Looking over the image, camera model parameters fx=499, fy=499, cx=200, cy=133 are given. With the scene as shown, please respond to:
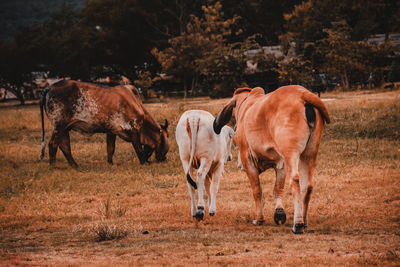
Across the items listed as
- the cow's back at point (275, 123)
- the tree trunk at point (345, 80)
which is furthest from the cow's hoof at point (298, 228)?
the tree trunk at point (345, 80)

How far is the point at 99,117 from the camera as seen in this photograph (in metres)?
13.4

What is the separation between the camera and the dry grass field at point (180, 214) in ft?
16.9

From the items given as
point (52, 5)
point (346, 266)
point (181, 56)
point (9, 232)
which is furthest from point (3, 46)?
point (52, 5)

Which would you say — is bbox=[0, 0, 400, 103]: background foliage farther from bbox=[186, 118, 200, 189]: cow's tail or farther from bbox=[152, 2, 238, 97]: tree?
bbox=[186, 118, 200, 189]: cow's tail

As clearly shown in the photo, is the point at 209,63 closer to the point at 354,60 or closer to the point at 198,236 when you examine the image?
the point at 354,60

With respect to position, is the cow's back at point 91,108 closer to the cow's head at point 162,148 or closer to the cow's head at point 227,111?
the cow's head at point 162,148

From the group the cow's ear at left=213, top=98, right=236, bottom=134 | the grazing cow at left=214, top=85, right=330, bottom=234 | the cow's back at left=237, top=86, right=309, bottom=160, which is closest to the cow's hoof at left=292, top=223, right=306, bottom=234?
the grazing cow at left=214, top=85, right=330, bottom=234

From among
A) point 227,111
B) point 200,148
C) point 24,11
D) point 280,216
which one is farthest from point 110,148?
point 24,11

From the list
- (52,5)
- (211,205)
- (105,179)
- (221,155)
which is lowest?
(105,179)

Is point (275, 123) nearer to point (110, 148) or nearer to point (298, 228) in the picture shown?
point (298, 228)

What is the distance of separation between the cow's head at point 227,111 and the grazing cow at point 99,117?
6.08 m

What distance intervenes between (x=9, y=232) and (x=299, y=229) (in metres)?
4.10

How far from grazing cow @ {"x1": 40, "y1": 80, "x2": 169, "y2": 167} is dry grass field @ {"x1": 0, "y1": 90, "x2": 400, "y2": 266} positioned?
0.57 meters

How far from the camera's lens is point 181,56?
40.2m
